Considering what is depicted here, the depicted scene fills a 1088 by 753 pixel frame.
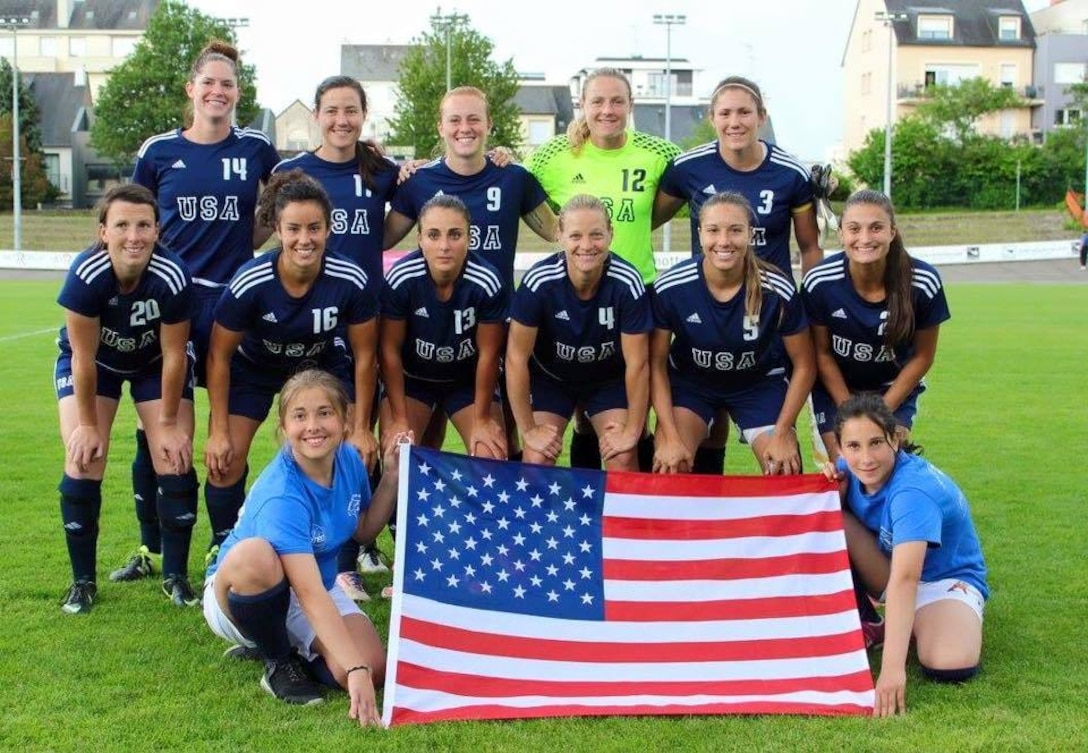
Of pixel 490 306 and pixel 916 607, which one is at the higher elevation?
pixel 490 306

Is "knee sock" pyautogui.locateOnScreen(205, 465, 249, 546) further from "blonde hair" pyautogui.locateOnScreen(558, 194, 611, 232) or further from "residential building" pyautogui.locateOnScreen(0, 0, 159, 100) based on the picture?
"residential building" pyautogui.locateOnScreen(0, 0, 159, 100)

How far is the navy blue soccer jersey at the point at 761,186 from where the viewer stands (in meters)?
5.52

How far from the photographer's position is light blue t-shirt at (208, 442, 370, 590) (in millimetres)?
3869

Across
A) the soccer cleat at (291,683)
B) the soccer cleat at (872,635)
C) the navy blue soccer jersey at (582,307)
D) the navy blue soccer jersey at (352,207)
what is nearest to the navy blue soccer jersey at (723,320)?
the navy blue soccer jersey at (582,307)

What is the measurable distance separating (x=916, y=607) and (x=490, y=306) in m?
1.97

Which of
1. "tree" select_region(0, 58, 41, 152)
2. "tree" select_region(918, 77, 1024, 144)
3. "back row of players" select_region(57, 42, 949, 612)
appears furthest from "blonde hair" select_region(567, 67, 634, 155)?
"tree" select_region(0, 58, 41, 152)

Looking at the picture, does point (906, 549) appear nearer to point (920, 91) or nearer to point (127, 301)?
point (127, 301)

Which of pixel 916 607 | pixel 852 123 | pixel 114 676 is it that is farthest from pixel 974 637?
pixel 852 123

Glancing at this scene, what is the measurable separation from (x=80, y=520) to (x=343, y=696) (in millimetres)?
1610

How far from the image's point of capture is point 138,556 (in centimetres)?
A: 549

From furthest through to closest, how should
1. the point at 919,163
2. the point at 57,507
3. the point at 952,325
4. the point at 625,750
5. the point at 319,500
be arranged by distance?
the point at 919,163 < the point at 952,325 < the point at 57,507 < the point at 319,500 < the point at 625,750

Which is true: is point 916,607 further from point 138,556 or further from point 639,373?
point 138,556

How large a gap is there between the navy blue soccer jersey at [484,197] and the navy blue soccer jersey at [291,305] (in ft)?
2.60

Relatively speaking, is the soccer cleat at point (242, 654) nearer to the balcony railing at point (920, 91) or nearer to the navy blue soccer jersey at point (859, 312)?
the navy blue soccer jersey at point (859, 312)
